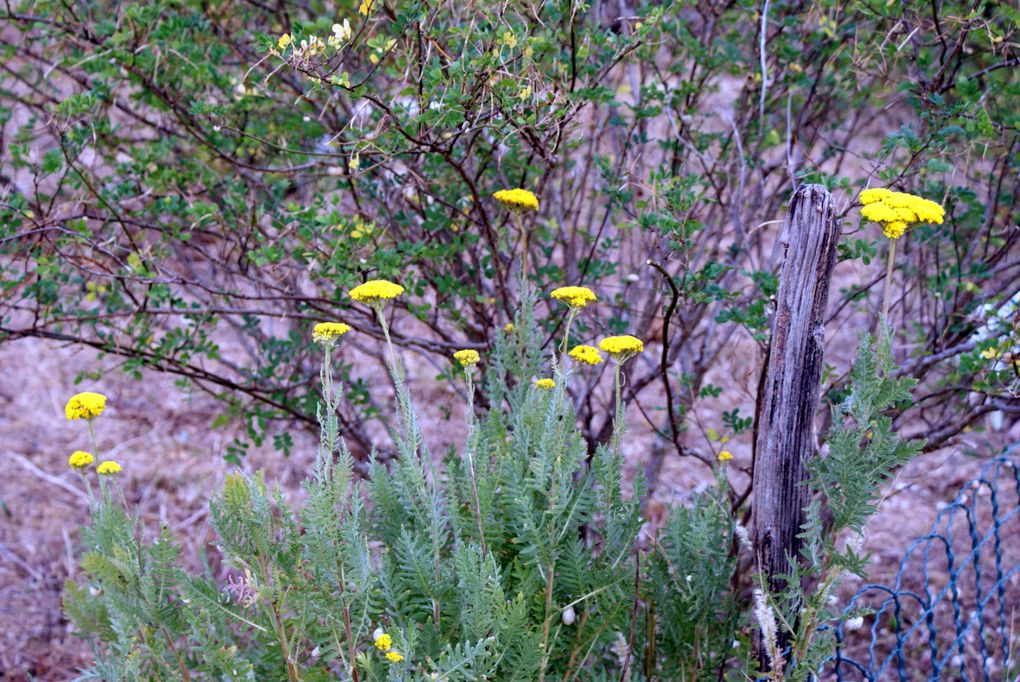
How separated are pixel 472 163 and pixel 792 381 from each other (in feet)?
4.03

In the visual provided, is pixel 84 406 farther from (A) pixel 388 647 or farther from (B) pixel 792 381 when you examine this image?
(B) pixel 792 381

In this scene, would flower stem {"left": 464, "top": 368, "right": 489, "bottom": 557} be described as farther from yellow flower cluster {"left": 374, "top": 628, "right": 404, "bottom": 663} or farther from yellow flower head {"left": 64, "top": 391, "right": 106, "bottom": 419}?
yellow flower head {"left": 64, "top": 391, "right": 106, "bottom": 419}

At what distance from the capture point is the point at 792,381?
2.00 metres

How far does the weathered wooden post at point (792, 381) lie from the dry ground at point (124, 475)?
1704mm

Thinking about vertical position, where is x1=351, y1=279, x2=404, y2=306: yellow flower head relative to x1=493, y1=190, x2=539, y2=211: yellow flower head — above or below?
below

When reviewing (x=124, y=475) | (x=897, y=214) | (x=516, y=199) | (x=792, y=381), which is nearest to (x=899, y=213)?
(x=897, y=214)

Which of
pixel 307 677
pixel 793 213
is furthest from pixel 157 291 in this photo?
pixel 793 213

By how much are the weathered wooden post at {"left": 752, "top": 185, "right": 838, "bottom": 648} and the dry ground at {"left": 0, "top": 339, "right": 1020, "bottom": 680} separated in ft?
5.59

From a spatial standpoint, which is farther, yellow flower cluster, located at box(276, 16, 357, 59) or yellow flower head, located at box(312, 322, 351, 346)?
yellow flower cluster, located at box(276, 16, 357, 59)

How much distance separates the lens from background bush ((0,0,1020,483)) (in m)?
2.41

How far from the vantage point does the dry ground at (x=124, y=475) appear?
12.7 feet

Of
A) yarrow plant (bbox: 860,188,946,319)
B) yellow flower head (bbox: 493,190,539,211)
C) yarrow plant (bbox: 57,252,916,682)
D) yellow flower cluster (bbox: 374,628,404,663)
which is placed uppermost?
yellow flower head (bbox: 493,190,539,211)

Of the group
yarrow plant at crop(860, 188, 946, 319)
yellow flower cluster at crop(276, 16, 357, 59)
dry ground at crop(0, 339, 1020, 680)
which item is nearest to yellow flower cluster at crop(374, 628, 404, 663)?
yarrow plant at crop(860, 188, 946, 319)

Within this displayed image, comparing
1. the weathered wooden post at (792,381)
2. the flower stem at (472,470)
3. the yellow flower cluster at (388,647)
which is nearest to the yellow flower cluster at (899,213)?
the weathered wooden post at (792,381)
